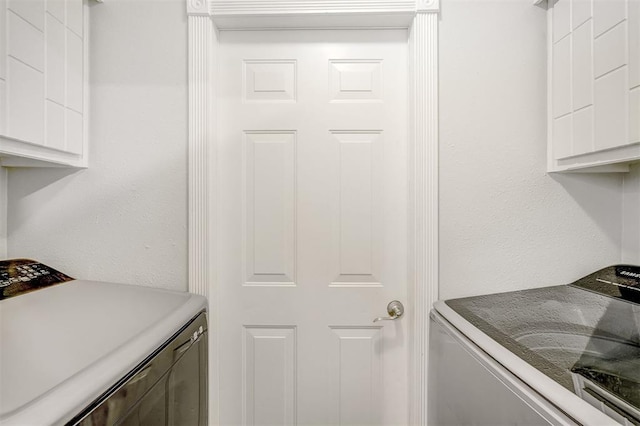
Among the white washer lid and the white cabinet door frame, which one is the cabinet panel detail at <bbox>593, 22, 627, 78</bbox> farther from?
the white washer lid

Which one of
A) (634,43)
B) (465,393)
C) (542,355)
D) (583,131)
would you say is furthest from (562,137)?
(465,393)

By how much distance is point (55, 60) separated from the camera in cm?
102

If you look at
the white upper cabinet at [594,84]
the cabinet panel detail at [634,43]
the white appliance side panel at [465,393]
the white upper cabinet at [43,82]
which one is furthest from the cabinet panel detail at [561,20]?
the white upper cabinet at [43,82]

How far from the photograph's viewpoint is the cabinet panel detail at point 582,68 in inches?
38.6

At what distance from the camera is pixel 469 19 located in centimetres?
117

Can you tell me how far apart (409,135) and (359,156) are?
0.69 feet

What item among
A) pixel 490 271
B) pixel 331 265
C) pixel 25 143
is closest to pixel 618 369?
pixel 490 271

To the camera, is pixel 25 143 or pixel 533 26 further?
pixel 533 26

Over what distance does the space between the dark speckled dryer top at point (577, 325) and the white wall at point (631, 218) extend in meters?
0.11

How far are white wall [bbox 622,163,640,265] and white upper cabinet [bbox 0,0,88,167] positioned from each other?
6.61 ft

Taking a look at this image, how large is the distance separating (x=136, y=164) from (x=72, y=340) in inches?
28.4

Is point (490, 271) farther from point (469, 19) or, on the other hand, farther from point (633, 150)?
point (469, 19)

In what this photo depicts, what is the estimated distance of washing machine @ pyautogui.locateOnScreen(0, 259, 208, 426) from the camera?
51cm

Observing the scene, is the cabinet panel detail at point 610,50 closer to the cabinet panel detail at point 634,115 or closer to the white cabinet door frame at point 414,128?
the cabinet panel detail at point 634,115
